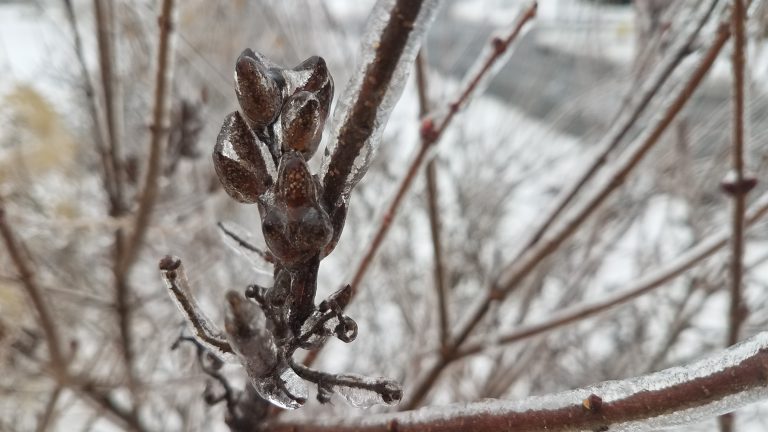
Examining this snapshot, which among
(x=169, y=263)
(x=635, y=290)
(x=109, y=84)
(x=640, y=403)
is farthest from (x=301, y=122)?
(x=109, y=84)

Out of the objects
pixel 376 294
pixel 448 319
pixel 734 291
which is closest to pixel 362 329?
pixel 376 294

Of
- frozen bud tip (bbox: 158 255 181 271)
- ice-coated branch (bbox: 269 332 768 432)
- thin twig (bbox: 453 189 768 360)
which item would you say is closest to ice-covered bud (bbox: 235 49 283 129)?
frozen bud tip (bbox: 158 255 181 271)

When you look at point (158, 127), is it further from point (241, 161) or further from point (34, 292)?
point (241, 161)

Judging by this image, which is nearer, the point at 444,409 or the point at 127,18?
the point at 444,409

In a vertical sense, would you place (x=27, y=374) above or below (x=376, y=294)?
below

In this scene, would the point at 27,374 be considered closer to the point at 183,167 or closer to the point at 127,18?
the point at 183,167

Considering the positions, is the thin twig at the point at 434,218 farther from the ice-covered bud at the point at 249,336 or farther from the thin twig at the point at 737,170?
the ice-covered bud at the point at 249,336
